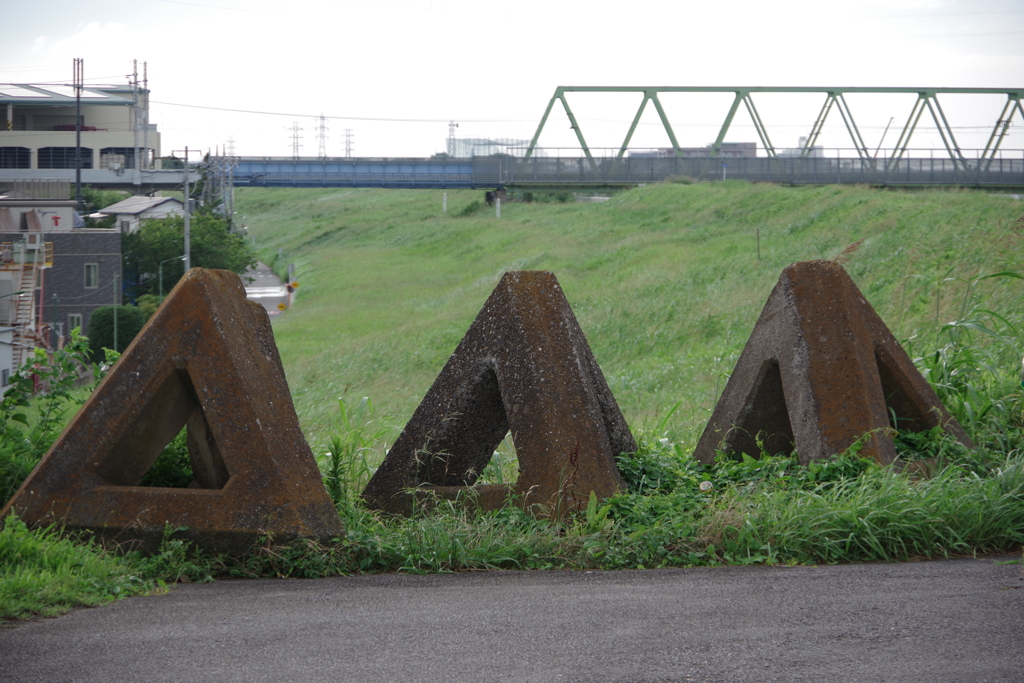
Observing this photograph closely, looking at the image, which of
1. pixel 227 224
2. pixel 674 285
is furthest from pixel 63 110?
pixel 227 224

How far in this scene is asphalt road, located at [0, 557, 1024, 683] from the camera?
2557 millimetres

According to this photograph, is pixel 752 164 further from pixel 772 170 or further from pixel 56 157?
pixel 56 157

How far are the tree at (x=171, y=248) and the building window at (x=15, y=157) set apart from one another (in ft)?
23.6

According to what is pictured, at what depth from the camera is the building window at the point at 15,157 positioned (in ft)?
33.0

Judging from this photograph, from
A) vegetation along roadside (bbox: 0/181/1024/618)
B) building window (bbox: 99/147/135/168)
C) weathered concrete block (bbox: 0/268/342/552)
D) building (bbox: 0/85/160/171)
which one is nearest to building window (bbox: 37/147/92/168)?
building (bbox: 0/85/160/171)

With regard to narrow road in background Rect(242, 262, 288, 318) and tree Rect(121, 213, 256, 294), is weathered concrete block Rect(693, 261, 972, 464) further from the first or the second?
narrow road in background Rect(242, 262, 288, 318)

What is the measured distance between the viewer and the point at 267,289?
1650 inches

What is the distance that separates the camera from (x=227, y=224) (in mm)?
37156

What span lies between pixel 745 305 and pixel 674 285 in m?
3.68

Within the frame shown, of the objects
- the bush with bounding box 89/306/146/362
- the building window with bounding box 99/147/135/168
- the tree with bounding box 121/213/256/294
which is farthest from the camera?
the tree with bounding box 121/213/256/294

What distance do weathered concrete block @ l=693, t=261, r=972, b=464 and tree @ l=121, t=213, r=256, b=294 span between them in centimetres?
1494

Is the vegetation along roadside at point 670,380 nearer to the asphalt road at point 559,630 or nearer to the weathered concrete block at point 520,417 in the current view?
the weathered concrete block at point 520,417

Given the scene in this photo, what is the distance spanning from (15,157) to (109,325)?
34.0ft

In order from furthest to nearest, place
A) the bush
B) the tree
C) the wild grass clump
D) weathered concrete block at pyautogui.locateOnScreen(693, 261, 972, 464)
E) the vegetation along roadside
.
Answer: the tree < the bush < weathered concrete block at pyautogui.locateOnScreen(693, 261, 972, 464) < the vegetation along roadside < the wild grass clump
